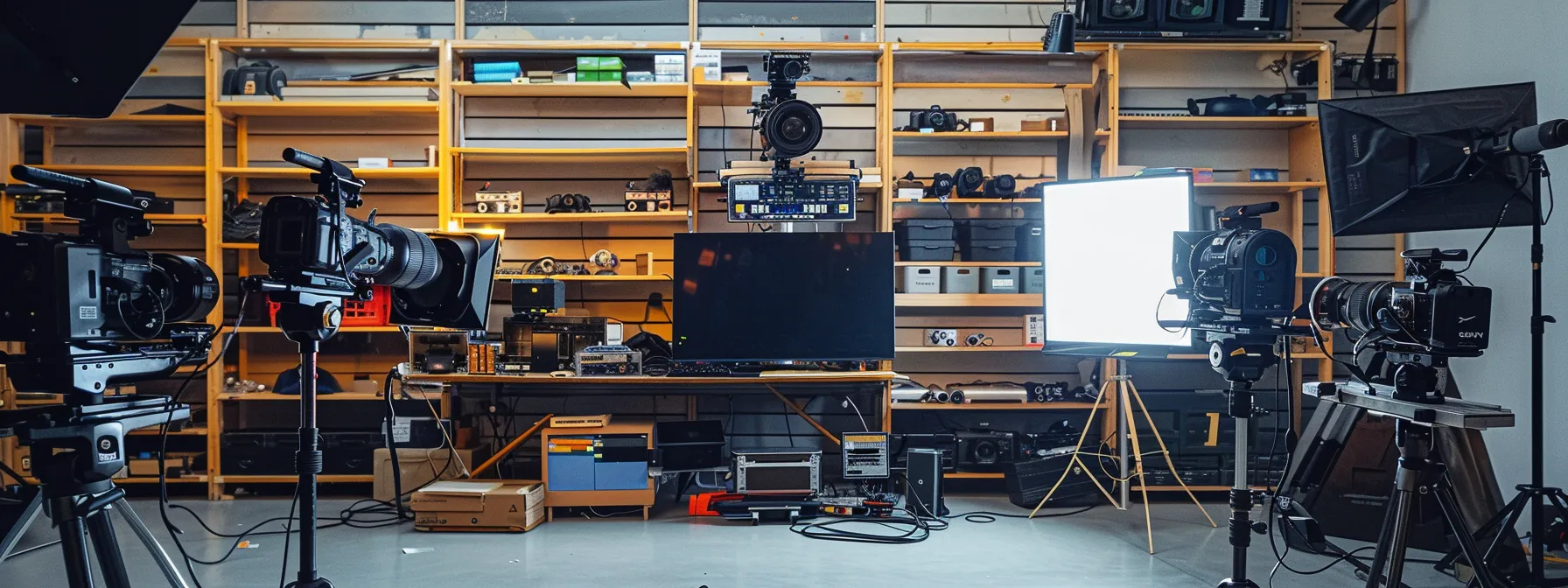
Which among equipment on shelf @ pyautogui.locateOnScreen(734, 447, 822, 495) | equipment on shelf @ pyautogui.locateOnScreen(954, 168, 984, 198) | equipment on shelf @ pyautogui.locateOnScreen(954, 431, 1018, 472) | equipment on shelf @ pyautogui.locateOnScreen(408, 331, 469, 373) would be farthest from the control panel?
equipment on shelf @ pyautogui.locateOnScreen(408, 331, 469, 373)

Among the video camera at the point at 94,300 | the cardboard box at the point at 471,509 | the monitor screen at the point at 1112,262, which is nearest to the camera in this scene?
the video camera at the point at 94,300

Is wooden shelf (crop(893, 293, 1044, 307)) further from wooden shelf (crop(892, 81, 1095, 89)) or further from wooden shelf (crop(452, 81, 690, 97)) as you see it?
wooden shelf (crop(452, 81, 690, 97))

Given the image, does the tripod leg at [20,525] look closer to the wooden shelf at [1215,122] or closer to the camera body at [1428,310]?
the camera body at [1428,310]

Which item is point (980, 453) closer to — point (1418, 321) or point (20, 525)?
point (1418, 321)

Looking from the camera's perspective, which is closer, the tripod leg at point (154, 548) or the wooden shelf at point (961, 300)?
the tripod leg at point (154, 548)

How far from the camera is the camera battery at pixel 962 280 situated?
4.48m

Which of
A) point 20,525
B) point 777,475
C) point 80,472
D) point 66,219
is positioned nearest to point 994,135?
point 777,475

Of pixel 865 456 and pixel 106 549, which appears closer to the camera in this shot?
pixel 106 549

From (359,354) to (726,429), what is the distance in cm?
217

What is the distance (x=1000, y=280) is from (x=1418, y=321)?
2435 millimetres

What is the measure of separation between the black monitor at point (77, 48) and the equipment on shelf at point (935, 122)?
12.1 feet

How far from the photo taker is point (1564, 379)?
353 cm

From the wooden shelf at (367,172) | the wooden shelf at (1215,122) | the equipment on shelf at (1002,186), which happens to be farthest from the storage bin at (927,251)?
the wooden shelf at (367,172)

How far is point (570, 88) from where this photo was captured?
4.58 metres
